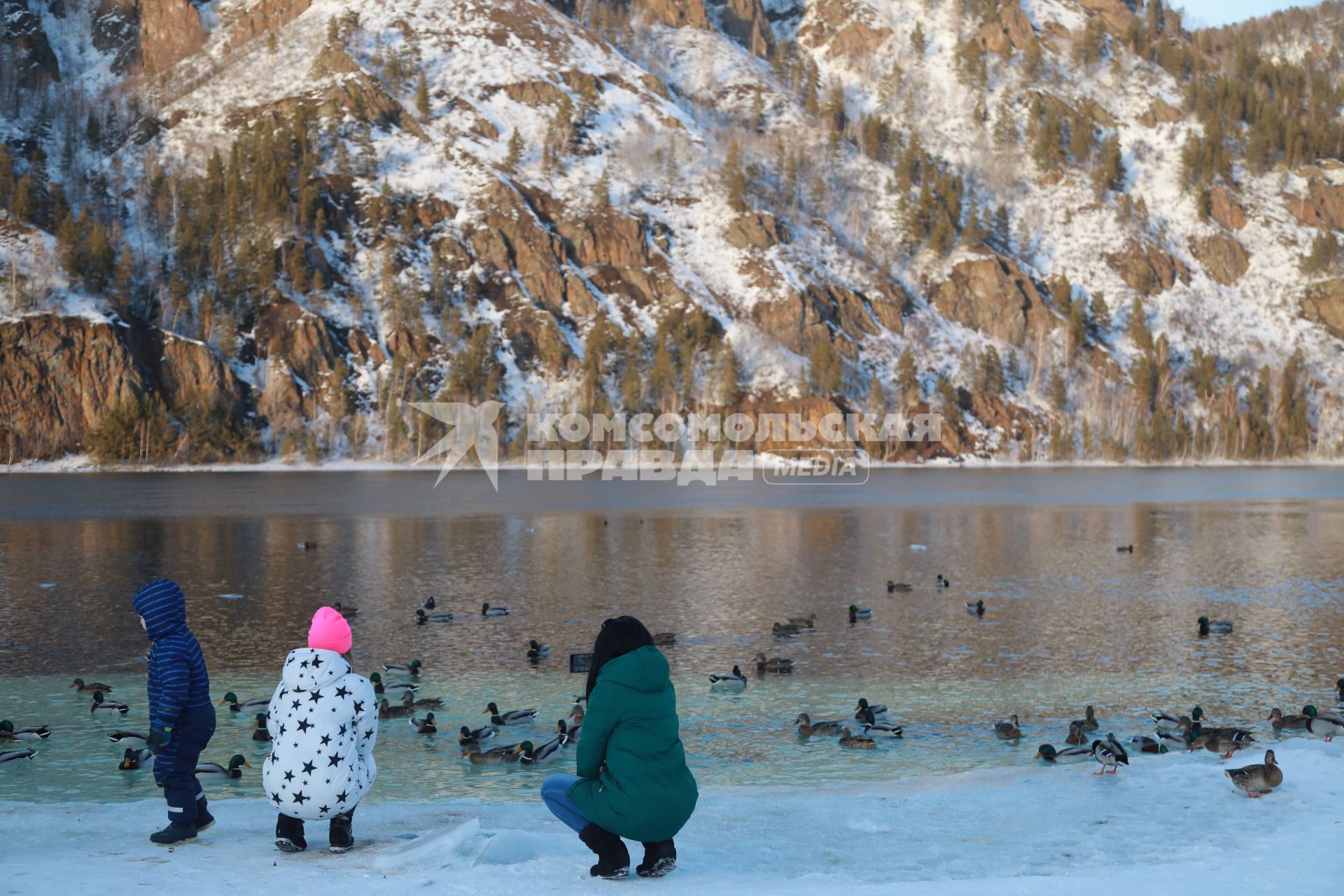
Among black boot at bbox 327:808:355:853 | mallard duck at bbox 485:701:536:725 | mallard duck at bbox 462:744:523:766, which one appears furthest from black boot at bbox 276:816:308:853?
mallard duck at bbox 485:701:536:725

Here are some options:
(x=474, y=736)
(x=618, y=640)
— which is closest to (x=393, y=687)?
A: (x=474, y=736)

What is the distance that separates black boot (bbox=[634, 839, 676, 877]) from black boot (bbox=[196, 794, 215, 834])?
16.9 ft

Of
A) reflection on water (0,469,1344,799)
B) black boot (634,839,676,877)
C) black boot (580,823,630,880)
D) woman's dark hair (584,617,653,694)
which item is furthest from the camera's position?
reflection on water (0,469,1344,799)

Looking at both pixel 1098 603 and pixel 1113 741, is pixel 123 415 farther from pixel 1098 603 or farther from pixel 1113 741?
pixel 1113 741

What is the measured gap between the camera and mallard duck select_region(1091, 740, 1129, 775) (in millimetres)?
17125

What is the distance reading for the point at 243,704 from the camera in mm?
21844

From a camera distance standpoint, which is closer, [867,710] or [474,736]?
A: [474,736]

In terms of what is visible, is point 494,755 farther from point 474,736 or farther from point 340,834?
point 340,834

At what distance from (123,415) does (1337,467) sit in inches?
7309

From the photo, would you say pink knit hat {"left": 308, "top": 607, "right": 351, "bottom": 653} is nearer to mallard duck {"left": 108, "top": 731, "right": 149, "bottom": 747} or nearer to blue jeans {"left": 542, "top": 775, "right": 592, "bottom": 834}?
blue jeans {"left": 542, "top": 775, "right": 592, "bottom": 834}

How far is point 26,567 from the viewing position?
45.4 meters

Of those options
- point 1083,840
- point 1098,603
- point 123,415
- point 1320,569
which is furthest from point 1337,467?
point 1083,840

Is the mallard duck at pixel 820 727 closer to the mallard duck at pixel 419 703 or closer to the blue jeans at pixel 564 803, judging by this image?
the mallard duck at pixel 419 703

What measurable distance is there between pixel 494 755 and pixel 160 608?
825cm
